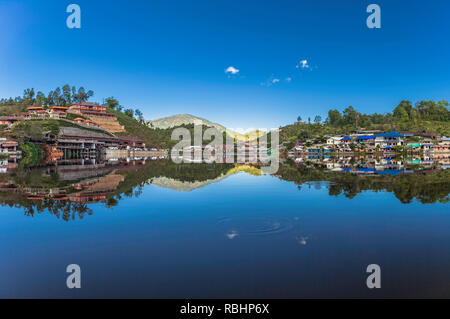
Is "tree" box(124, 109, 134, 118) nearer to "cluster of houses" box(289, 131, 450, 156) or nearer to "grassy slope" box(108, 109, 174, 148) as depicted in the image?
"grassy slope" box(108, 109, 174, 148)

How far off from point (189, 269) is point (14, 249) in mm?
4126

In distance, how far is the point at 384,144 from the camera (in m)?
82.1

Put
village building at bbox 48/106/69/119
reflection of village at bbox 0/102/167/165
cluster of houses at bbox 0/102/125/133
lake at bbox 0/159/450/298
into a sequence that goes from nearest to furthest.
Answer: lake at bbox 0/159/450/298, reflection of village at bbox 0/102/167/165, village building at bbox 48/106/69/119, cluster of houses at bbox 0/102/125/133

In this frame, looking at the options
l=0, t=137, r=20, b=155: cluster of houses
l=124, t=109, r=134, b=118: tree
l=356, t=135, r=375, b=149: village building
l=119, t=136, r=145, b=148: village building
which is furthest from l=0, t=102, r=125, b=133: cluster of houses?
l=356, t=135, r=375, b=149: village building

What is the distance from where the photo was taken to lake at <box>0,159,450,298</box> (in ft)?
14.6

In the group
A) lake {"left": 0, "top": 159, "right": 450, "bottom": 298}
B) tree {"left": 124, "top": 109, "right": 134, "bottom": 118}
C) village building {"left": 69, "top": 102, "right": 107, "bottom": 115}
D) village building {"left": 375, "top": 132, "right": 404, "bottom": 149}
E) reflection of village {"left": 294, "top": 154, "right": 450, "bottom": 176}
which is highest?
tree {"left": 124, "top": 109, "right": 134, "bottom": 118}


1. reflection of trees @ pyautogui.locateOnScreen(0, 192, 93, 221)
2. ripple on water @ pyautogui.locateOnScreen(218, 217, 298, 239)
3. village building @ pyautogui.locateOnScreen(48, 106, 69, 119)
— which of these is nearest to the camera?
ripple on water @ pyautogui.locateOnScreen(218, 217, 298, 239)

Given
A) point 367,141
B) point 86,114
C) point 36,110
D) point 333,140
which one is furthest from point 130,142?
point 367,141

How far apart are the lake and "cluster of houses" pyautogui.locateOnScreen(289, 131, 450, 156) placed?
75.8m

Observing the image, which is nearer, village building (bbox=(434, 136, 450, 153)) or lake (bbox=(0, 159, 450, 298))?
lake (bbox=(0, 159, 450, 298))

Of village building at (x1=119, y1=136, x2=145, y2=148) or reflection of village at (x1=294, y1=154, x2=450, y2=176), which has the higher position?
village building at (x1=119, y1=136, x2=145, y2=148)

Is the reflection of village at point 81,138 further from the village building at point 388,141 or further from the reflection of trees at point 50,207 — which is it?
the village building at point 388,141
